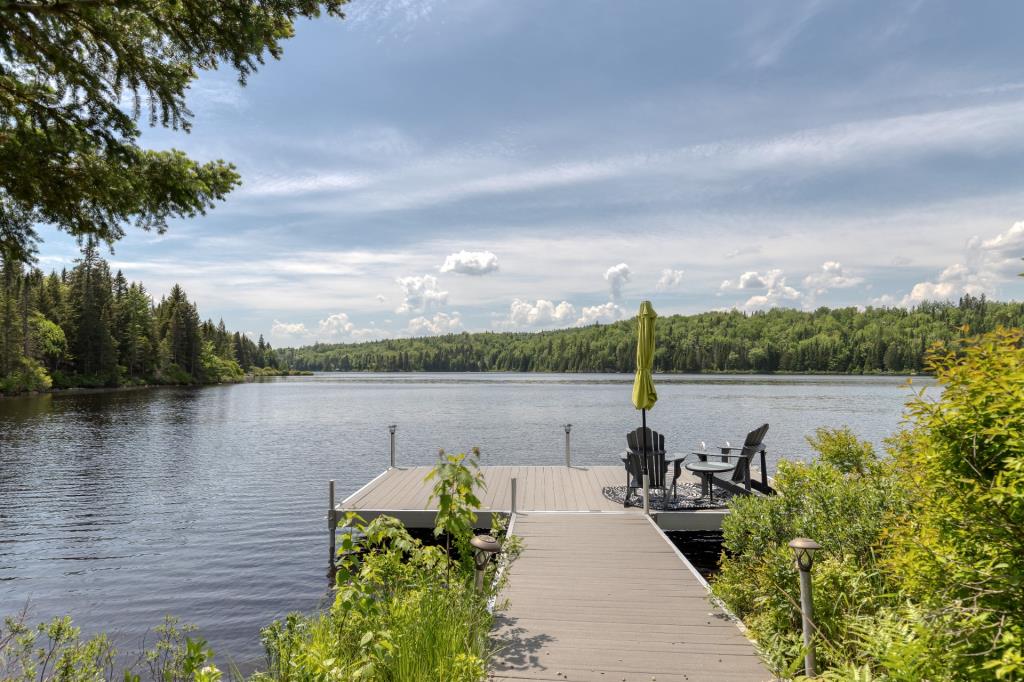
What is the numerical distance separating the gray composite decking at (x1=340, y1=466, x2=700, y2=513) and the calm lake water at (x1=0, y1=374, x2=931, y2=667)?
1.43 m

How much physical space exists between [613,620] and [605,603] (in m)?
0.38

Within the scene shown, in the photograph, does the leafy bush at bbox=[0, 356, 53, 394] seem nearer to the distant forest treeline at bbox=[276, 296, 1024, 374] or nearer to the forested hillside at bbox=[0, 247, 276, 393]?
the forested hillside at bbox=[0, 247, 276, 393]

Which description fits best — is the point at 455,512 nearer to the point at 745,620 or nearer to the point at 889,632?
the point at 745,620

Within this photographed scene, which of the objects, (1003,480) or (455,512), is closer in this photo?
(1003,480)

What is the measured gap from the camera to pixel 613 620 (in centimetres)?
477

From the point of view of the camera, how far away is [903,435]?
10.8 ft

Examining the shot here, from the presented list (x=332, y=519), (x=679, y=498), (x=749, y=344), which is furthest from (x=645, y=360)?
(x=749, y=344)

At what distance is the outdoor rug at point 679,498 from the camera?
8734 mm

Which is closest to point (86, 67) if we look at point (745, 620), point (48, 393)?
point (745, 620)

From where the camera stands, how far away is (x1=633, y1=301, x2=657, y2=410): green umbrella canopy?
29.9 feet

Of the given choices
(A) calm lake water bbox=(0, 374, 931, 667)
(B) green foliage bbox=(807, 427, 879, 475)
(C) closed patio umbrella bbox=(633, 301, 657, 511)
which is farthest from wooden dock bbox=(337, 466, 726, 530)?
(B) green foliage bbox=(807, 427, 879, 475)

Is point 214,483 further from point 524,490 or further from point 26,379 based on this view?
point 26,379

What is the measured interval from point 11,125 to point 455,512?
4.57 meters

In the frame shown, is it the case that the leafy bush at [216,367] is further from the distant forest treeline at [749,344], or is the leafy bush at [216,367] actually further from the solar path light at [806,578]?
the solar path light at [806,578]
